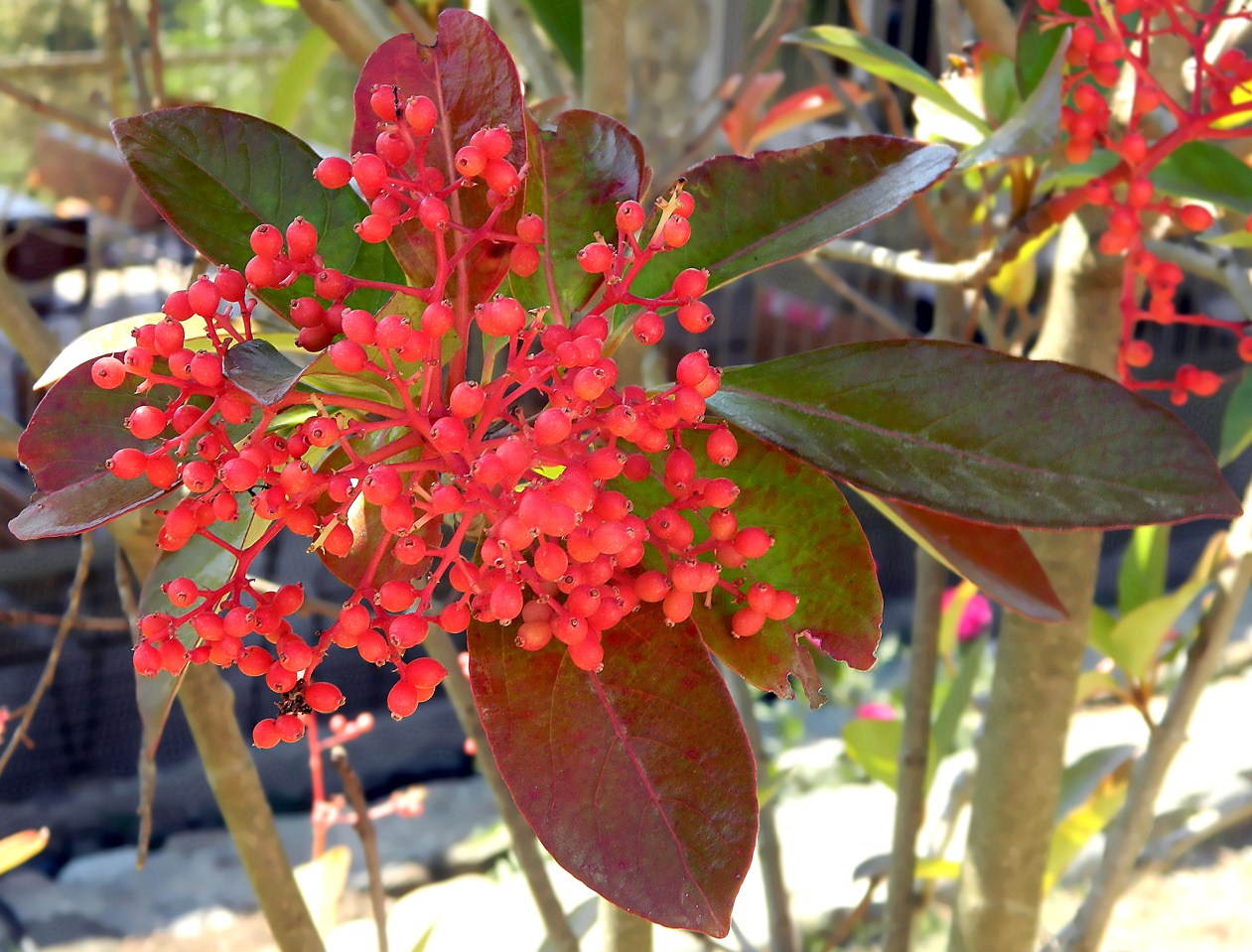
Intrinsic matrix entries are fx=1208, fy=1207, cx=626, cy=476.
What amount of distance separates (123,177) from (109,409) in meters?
4.96

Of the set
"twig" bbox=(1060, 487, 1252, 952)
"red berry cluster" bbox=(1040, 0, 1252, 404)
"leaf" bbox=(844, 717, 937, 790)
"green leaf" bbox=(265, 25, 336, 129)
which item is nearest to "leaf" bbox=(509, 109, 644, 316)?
"red berry cluster" bbox=(1040, 0, 1252, 404)

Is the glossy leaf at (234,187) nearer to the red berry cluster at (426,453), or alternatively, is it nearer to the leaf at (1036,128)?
the red berry cluster at (426,453)

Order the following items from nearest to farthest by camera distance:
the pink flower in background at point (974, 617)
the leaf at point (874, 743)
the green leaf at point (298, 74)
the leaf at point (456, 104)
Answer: the leaf at point (456, 104), the green leaf at point (298, 74), the leaf at point (874, 743), the pink flower in background at point (974, 617)

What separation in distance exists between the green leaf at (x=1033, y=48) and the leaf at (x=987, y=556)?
0.38m

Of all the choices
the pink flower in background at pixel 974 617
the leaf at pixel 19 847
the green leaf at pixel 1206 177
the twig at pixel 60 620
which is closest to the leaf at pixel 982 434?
the green leaf at pixel 1206 177

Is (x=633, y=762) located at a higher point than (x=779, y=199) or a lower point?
lower

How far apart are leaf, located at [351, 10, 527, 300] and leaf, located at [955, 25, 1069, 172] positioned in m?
0.23

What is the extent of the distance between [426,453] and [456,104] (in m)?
0.15

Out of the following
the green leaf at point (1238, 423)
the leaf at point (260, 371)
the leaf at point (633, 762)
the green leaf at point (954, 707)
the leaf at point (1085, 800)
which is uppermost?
the leaf at point (260, 371)

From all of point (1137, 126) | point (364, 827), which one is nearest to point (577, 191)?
point (1137, 126)

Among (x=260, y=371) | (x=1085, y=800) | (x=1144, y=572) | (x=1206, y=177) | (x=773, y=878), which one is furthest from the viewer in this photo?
(x=1144, y=572)

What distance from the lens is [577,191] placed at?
54cm

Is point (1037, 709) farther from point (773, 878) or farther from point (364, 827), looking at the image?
point (364, 827)

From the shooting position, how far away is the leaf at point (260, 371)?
1.25ft
